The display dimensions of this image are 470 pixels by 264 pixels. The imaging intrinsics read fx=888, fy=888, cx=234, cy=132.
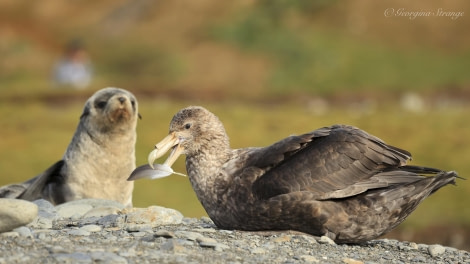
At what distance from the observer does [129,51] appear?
5272 cm

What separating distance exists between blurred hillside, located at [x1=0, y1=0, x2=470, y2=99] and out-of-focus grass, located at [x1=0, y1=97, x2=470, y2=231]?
14.4 meters

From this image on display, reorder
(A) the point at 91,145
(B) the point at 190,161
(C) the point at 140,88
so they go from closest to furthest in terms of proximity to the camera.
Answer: (B) the point at 190,161, (A) the point at 91,145, (C) the point at 140,88

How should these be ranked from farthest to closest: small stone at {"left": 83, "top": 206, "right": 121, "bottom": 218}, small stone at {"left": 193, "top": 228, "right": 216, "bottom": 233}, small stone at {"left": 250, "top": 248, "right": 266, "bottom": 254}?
small stone at {"left": 83, "top": 206, "right": 121, "bottom": 218}
small stone at {"left": 193, "top": 228, "right": 216, "bottom": 233}
small stone at {"left": 250, "top": 248, "right": 266, "bottom": 254}

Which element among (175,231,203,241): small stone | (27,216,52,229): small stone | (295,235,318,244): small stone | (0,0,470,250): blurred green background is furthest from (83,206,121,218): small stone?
(0,0,470,250): blurred green background

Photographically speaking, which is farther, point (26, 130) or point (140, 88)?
point (140, 88)

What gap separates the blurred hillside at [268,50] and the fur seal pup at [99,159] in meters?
26.2

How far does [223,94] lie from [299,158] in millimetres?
33154

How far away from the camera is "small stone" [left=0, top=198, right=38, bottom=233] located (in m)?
7.88

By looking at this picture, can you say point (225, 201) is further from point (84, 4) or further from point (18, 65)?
point (84, 4)

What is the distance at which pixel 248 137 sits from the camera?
23266 millimetres

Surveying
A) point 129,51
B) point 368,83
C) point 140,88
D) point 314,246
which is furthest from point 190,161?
point 129,51

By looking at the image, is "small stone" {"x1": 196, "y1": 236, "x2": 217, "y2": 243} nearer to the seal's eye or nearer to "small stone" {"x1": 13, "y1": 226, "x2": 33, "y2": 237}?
"small stone" {"x1": 13, "y1": 226, "x2": 33, "y2": 237}

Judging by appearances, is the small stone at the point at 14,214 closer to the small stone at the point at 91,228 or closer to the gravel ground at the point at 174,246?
the gravel ground at the point at 174,246

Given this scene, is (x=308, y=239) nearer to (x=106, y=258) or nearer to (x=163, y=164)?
(x=163, y=164)
